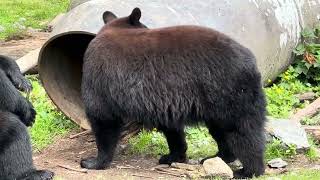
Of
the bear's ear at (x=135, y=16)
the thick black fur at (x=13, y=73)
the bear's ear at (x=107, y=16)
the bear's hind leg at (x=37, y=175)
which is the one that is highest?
the bear's ear at (x=135, y=16)

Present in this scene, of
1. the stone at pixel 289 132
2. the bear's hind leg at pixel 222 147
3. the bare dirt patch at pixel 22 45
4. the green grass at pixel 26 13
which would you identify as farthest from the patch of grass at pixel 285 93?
the green grass at pixel 26 13

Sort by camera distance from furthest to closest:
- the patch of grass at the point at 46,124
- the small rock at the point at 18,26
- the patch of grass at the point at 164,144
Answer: the small rock at the point at 18,26
the patch of grass at the point at 46,124
the patch of grass at the point at 164,144

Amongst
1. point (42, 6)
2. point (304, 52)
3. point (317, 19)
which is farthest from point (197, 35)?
point (42, 6)

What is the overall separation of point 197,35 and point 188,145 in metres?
1.94

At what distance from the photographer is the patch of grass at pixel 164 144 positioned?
8242 mm

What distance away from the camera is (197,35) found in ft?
22.9

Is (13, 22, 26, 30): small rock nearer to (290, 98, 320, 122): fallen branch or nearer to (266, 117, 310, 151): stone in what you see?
(290, 98, 320, 122): fallen branch

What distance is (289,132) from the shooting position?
825 cm

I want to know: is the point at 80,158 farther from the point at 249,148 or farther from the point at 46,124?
the point at 249,148

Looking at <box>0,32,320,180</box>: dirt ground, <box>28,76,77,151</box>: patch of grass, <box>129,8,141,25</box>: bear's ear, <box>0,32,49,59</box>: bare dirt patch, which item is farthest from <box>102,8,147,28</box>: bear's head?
<box>0,32,49,59</box>: bare dirt patch

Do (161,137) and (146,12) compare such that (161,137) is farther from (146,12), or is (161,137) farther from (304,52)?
(304,52)

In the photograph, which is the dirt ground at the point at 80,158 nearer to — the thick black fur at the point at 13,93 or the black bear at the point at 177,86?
the black bear at the point at 177,86

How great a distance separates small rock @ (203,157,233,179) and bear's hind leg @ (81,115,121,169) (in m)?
1.04

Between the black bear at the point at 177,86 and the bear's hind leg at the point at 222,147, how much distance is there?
4 cm
